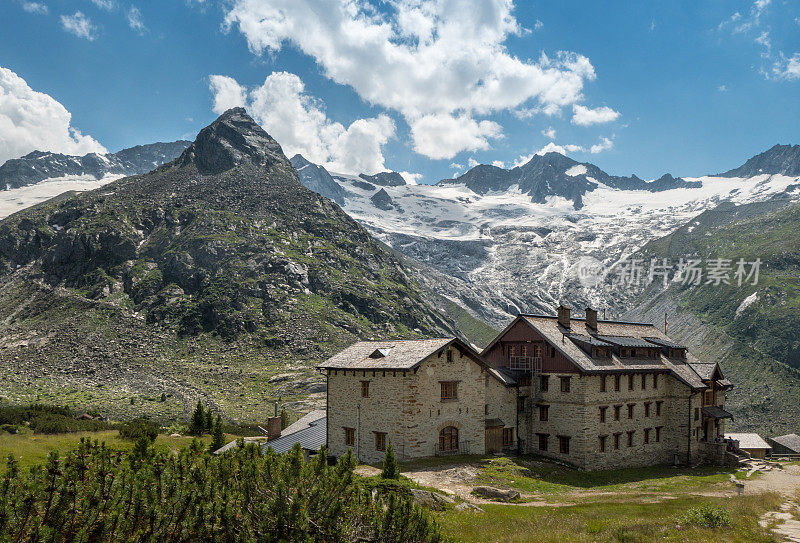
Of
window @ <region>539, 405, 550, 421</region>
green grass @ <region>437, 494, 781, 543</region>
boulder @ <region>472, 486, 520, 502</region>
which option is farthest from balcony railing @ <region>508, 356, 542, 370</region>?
green grass @ <region>437, 494, 781, 543</region>

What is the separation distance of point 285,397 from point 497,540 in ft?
347

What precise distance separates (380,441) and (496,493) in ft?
41.3

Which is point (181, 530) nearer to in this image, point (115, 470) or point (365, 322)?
point (115, 470)

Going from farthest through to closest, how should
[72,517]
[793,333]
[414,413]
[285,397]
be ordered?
1. [793,333]
2. [285,397]
3. [414,413]
4. [72,517]

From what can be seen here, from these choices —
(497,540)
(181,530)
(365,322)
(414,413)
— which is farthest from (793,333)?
(181,530)

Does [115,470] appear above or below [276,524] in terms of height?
above

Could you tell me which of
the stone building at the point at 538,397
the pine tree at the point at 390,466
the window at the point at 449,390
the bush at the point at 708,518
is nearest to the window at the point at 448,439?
the stone building at the point at 538,397

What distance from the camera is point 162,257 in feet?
629

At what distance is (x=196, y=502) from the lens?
14211 millimetres

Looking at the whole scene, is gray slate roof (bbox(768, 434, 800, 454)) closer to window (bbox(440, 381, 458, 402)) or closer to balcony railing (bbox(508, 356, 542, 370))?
balcony railing (bbox(508, 356, 542, 370))

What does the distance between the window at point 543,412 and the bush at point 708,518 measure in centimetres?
2737

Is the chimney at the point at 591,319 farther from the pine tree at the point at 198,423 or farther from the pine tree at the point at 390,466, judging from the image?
the pine tree at the point at 198,423

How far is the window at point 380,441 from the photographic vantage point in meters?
43.9

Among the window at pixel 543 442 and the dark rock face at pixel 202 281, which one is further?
the dark rock face at pixel 202 281
